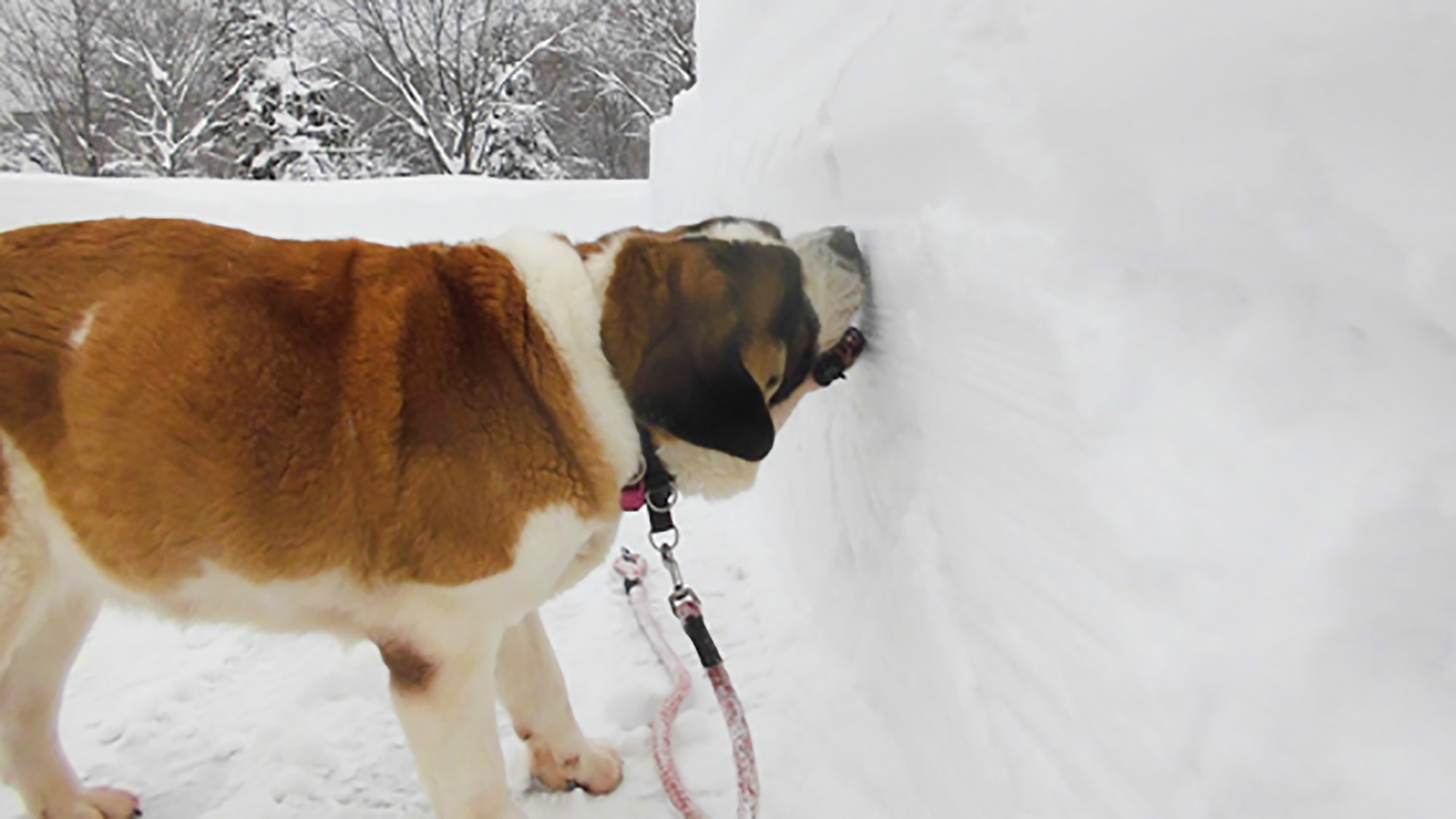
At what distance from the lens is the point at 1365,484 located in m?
0.76

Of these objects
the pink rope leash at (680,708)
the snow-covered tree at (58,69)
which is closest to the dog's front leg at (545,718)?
the pink rope leash at (680,708)

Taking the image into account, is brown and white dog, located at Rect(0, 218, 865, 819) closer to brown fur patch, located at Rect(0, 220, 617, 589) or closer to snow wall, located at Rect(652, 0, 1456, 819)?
brown fur patch, located at Rect(0, 220, 617, 589)

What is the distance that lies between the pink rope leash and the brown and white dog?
0.33m

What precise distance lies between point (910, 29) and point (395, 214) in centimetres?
964

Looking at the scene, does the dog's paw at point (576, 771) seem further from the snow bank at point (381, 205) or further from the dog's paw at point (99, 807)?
the snow bank at point (381, 205)

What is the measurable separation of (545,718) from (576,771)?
6.5 inches

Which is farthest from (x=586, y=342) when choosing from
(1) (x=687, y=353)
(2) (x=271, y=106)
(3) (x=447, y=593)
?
(2) (x=271, y=106)

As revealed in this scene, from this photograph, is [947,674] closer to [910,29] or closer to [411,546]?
[411,546]

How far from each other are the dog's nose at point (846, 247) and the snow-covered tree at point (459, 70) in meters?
25.8

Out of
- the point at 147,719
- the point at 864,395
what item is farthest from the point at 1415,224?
the point at 147,719

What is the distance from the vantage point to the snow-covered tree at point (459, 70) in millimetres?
25031

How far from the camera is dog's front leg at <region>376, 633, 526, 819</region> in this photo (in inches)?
67.9

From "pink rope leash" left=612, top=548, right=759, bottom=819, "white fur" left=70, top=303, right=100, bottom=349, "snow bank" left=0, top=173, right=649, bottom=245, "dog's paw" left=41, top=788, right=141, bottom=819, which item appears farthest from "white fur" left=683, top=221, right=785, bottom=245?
"snow bank" left=0, top=173, right=649, bottom=245

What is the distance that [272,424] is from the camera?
1.67 meters
